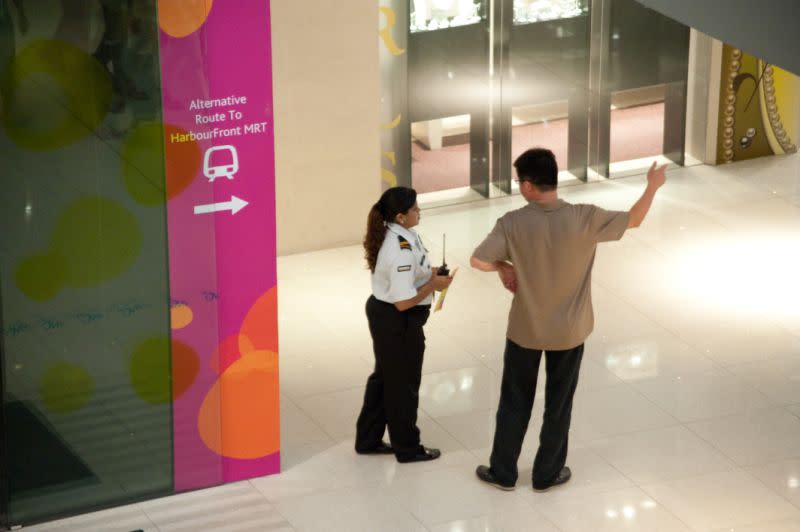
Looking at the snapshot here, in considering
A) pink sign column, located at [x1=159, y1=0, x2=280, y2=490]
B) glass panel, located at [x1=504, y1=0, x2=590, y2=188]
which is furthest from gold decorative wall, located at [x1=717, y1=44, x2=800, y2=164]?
pink sign column, located at [x1=159, y1=0, x2=280, y2=490]

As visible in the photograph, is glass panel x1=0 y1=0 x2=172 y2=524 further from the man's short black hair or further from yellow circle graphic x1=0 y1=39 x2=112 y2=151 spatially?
the man's short black hair

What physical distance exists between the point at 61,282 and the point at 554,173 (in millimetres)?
2236

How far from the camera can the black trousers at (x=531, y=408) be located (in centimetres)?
650

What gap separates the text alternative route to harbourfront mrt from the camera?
624 cm

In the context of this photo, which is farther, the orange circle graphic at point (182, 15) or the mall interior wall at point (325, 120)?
the mall interior wall at point (325, 120)

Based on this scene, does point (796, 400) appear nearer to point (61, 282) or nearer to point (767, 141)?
point (61, 282)

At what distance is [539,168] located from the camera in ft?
20.2

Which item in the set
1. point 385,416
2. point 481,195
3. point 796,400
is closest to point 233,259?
point 385,416

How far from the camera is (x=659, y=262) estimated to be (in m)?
10.0

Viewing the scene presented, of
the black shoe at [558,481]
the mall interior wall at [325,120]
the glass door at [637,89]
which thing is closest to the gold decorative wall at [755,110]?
the glass door at [637,89]

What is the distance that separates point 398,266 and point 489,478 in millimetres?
1178

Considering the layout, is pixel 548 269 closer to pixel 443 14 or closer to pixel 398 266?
pixel 398 266

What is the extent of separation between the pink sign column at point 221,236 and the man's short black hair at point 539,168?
117 centimetres

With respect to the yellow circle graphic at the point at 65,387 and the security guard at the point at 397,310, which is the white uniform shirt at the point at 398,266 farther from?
the yellow circle graphic at the point at 65,387
